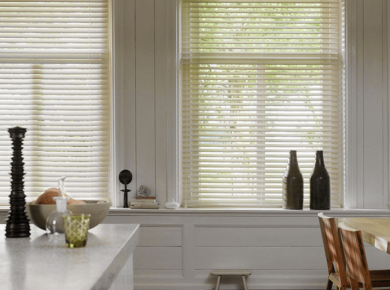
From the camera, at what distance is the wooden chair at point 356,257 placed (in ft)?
6.23

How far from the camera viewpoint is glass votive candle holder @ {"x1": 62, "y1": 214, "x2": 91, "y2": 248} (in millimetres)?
1297

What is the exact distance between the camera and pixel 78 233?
4.32 feet

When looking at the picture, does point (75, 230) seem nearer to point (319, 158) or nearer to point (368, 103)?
point (319, 158)

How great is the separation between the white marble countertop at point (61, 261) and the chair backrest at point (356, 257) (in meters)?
1.04

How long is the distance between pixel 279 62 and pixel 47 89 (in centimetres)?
211

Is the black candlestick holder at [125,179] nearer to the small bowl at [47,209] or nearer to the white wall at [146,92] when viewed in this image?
the white wall at [146,92]

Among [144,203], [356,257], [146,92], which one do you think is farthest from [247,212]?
[356,257]

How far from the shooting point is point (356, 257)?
1924mm

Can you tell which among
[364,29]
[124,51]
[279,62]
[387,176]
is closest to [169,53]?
[124,51]

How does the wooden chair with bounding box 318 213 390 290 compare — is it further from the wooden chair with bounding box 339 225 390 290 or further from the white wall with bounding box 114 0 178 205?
the white wall with bounding box 114 0 178 205

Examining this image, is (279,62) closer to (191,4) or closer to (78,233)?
(191,4)

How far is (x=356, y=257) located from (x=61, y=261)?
54.9 inches

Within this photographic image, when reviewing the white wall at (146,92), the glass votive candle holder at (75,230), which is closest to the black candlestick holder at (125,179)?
the white wall at (146,92)

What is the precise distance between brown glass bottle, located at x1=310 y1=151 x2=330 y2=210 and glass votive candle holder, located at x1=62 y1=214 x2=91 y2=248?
252cm
